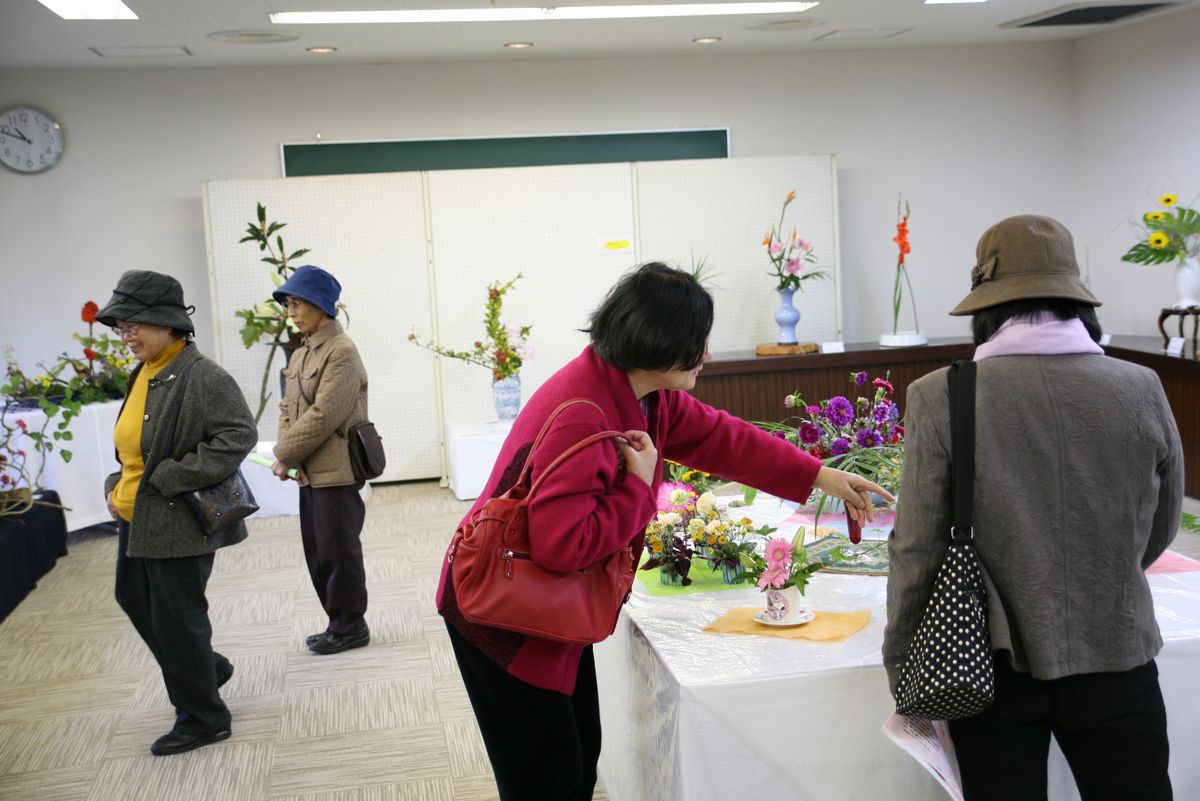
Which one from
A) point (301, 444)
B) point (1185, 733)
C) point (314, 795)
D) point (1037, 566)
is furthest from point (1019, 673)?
point (301, 444)

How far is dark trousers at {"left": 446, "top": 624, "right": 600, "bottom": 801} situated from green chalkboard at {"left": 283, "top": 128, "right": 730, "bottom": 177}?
6.32 meters

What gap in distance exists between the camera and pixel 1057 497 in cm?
174

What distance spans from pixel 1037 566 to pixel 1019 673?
0.18 metres

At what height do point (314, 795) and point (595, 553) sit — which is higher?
point (595, 553)

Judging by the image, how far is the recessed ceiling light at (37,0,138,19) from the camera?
5.73m

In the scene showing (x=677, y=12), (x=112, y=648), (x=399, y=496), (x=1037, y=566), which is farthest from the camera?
(x=399, y=496)

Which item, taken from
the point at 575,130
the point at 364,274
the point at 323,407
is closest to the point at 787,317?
the point at 575,130

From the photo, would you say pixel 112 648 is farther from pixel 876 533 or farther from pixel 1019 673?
pixel 1019 673

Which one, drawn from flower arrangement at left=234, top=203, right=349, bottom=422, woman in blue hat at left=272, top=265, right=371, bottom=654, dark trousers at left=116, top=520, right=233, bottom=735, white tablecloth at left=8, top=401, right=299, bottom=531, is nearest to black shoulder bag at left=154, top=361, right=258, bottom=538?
dark trousers at left=116, top=520, right=233, bottom=735

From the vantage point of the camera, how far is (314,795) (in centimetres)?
319

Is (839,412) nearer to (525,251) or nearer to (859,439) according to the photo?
(859,439)

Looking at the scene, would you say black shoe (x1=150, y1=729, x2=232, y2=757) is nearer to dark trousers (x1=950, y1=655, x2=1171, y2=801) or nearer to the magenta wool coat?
the magenta wool coat

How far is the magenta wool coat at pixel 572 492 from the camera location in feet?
5.98

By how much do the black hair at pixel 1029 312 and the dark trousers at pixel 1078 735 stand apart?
0.52 meters
